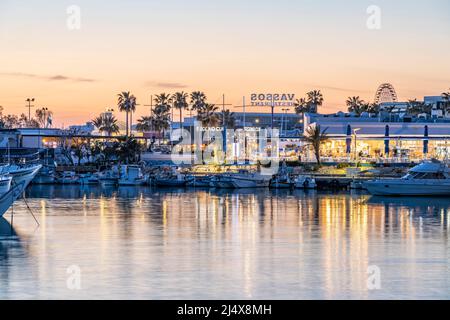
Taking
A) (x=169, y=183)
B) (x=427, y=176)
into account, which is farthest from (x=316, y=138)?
(x=427, y=176)

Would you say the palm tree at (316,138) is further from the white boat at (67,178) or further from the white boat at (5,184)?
the white boat at (5,184)

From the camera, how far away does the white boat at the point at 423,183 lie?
9306 centimetres

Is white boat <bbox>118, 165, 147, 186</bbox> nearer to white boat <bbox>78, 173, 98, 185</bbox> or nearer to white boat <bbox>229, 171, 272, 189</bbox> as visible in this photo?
white boat <bbox>78, 173, 98, 185</bbox>

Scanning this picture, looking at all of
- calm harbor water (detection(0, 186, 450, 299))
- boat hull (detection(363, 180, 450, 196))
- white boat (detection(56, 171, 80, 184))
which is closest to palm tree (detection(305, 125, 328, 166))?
white boat (detection(56, 171, 80, 184))

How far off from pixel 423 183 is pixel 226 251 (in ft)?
165

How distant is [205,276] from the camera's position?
1503 inches

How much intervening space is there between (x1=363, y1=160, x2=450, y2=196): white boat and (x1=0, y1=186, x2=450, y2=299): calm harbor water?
10117mm

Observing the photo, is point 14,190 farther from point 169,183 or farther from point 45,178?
point 45,178

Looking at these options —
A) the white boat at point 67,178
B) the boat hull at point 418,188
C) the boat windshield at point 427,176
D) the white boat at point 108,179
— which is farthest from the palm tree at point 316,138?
the boat hull at point 418,188

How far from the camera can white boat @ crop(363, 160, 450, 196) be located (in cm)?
9306

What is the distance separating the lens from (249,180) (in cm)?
11919
